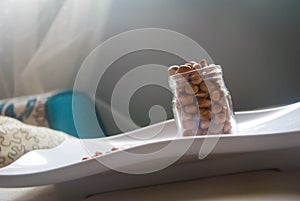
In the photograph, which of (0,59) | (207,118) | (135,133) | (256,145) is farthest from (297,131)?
(0,59)

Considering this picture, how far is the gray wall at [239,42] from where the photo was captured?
3.85 feet

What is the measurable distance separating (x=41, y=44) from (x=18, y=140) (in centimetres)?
82

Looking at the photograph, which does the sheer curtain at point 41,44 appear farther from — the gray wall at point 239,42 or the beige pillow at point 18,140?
the beige pillow at point 18,140

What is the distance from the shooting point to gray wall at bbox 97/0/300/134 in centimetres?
117

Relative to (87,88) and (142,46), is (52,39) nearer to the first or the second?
(87,88)

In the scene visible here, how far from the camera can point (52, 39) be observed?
139 cm

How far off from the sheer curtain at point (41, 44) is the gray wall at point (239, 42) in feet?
0.76

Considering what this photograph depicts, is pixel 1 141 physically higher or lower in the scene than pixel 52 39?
lower

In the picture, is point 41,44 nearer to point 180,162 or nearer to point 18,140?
point 18,140

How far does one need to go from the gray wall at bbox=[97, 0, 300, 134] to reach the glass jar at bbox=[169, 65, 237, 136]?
2.51 ft

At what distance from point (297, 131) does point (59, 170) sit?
0.26 meters

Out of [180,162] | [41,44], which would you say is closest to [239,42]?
[41,44]

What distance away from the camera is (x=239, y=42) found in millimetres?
1216

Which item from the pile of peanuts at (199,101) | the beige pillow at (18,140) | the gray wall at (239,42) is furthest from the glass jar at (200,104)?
the gray wall at (239,42)
